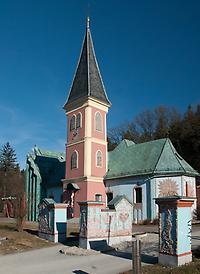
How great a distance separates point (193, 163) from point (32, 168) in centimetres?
1831

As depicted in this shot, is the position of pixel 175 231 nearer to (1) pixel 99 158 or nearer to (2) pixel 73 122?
(1) pixel 99 158

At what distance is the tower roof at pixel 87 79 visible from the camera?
30.8 meters

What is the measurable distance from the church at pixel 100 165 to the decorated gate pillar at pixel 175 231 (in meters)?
14.9

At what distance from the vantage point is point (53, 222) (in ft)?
52.3

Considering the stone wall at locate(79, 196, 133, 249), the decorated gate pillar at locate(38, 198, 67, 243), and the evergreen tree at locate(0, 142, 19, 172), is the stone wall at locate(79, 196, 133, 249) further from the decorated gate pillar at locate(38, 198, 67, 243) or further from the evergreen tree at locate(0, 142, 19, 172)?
the evergreen tree at locate(0, 142, 19, 172)

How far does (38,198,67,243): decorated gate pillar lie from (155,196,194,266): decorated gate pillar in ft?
23.3

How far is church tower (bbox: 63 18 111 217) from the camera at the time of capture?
29.0 metres

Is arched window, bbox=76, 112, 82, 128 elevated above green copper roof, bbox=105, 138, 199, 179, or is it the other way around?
arched window, bbox=76, 112, 82, 128

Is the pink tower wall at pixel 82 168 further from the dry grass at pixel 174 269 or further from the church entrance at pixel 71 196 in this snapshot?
the dry grass at pixel 174 269

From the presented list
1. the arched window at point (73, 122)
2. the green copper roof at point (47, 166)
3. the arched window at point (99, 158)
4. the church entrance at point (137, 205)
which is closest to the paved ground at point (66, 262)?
the church entrance at point (137, 205)

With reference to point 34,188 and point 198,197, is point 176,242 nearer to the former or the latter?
point 198,197

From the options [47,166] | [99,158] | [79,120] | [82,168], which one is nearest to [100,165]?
[99,158]

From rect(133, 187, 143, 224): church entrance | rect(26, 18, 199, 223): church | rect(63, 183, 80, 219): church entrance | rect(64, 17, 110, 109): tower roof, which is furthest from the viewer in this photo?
rect(64, 17, 110, 109): tower roof

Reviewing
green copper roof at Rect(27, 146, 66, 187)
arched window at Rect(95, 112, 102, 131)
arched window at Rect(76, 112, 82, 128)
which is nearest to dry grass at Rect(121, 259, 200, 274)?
arched window at Rect(95, 112, 102, 131)
